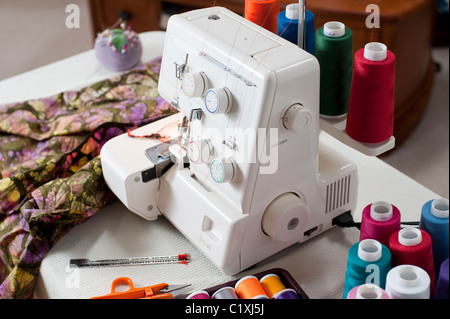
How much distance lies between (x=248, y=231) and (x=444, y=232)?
0.45 metres

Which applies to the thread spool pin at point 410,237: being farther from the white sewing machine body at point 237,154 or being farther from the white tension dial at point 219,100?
the white tension dial at point 219,100

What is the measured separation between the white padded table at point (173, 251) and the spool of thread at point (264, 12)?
0.42 metres

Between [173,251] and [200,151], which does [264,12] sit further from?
[173,251]

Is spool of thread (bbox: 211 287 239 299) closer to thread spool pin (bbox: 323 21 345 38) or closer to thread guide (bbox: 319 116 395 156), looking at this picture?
thread guide (bbox: 319 116 395 156)

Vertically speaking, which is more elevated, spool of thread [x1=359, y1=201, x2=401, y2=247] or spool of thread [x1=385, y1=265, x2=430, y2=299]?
spool of thread [x1=385, y1=265, x2=430, y2=299]

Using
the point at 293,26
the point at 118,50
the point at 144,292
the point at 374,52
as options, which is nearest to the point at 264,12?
the point at 293,26

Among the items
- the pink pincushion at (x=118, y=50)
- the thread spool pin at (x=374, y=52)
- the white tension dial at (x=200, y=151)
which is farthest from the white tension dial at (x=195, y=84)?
the pink pincushion at (x=118, y=50)

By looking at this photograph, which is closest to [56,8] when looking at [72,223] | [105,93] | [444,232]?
[105,93]

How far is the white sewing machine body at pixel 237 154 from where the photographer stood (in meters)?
1.28

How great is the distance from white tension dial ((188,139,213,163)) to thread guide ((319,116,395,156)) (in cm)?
26

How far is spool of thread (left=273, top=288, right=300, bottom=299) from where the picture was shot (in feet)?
4.15

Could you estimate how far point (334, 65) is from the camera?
1.38 metres

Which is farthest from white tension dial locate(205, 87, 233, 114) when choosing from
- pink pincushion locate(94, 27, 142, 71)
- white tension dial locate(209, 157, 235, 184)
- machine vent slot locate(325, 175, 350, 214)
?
pink pincushion locate(94, 27, 142, 71)
